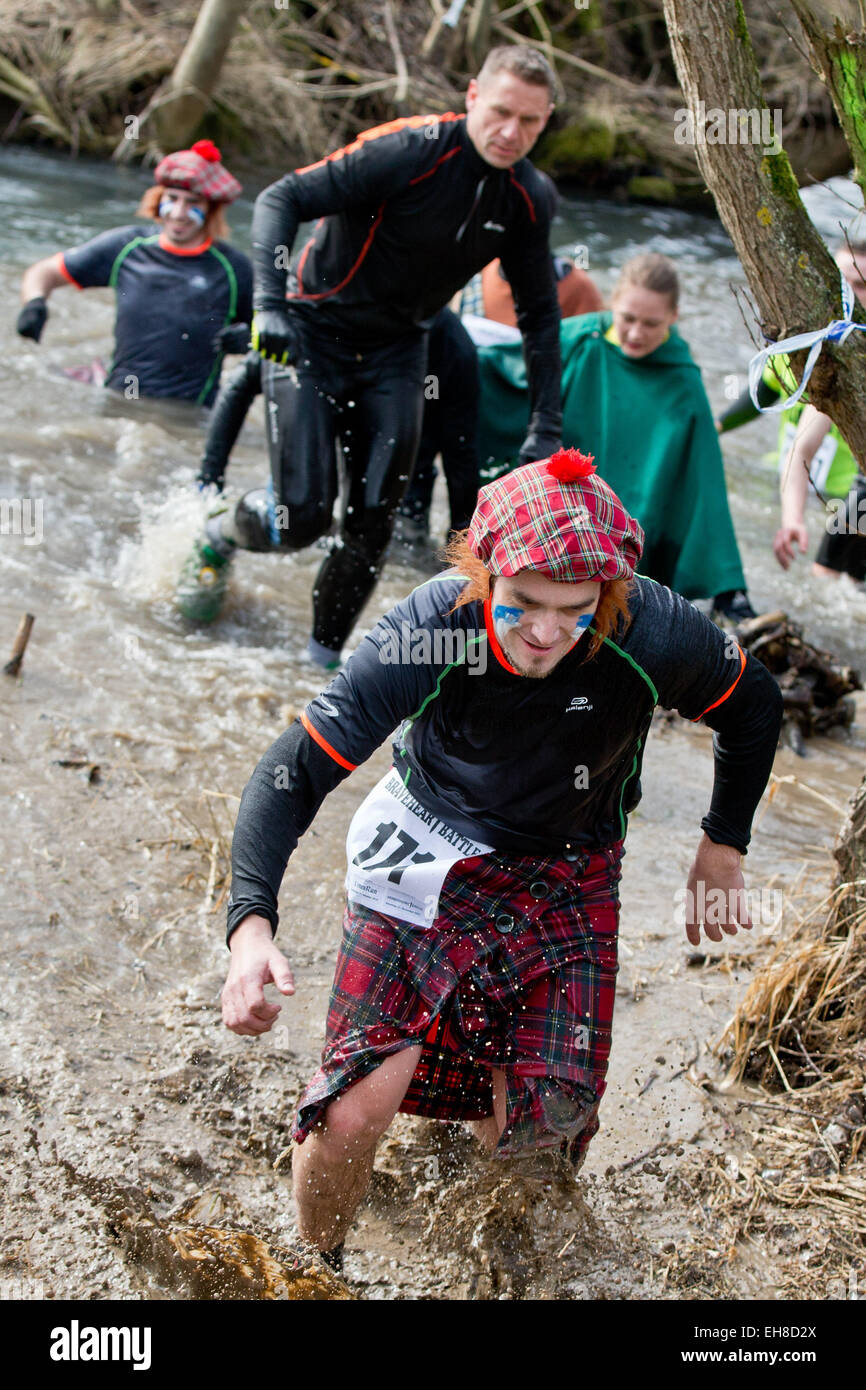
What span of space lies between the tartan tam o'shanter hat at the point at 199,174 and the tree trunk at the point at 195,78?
7091 millimetres

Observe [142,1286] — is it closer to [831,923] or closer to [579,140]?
[831,923]

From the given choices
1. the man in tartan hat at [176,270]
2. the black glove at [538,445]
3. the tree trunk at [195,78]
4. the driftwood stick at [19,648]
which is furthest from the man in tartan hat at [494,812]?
the tree trunk at [195,78]

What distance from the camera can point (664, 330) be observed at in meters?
5.80

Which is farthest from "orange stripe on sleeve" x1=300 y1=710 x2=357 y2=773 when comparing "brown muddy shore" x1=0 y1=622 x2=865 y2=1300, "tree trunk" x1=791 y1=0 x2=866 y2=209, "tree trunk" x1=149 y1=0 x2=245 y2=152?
"tree trunk" x1=149 y1=0 x2=245 y2=152

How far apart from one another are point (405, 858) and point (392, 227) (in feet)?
8.62

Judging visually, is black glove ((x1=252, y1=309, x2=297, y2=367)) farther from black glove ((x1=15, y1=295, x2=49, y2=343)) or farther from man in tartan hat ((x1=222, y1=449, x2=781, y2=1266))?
black glove ((x1=15, y1=295, x2=49, y2=343))

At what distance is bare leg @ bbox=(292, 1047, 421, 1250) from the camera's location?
100 inches

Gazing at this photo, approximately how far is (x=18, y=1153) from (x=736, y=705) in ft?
5.71

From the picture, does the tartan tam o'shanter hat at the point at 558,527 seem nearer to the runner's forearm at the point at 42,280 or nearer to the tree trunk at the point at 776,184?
the tree trunk at the point at 776,184

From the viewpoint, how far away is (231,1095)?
308 centimetres

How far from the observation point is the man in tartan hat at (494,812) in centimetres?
256

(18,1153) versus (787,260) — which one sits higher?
(787,260)

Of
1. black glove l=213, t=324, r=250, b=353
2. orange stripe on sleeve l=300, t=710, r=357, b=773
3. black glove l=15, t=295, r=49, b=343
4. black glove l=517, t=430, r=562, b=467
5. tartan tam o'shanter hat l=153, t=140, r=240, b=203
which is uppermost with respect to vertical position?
tartan tam o'shanter hat l=153, t=140, r=240, b=203

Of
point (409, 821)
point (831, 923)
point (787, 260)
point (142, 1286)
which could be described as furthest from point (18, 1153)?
point (787, 260)
